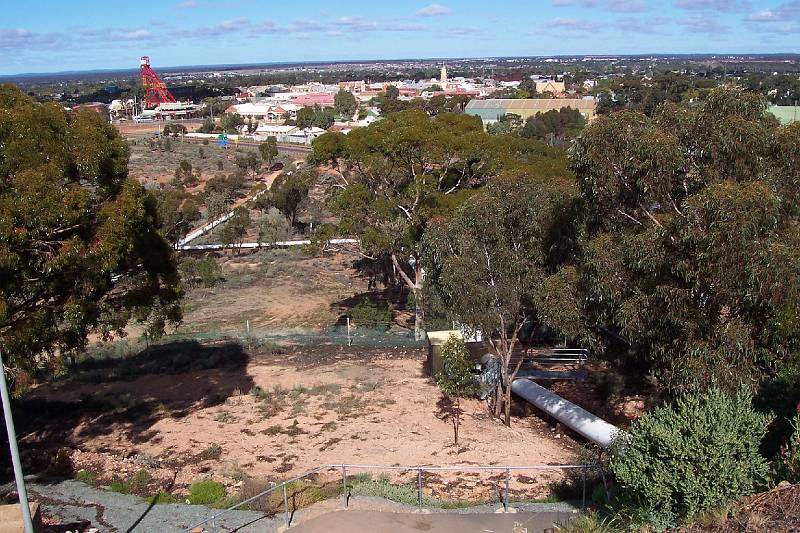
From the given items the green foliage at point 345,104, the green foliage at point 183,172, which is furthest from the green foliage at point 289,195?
the green foliage at point 345,104

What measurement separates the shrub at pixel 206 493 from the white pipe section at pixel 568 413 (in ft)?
22.7

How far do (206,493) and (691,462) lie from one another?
7573mm

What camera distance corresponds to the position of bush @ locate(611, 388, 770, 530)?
8062 millimetres

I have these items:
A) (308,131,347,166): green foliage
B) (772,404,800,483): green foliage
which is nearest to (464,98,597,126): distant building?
(308,131,347,166): green foliage

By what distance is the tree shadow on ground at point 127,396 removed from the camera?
1596cm

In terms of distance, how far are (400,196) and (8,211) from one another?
14847mm

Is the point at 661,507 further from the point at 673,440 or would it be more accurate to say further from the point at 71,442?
the point at 71,442

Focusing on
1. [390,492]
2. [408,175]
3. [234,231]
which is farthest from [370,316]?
[234,231]

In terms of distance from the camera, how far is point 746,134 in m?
11.2

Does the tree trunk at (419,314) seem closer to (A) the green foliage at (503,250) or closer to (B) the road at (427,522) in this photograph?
(A) the green foliage at (503,250)

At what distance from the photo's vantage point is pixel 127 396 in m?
18.6

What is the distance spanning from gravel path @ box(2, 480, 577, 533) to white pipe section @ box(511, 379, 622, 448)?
3.96m

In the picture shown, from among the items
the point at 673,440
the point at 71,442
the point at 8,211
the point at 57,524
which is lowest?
the point at 71,442

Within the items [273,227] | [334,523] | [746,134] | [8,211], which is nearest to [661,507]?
[334,523]
